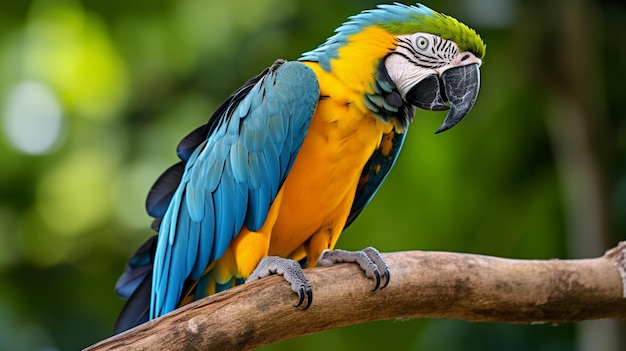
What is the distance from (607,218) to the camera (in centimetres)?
409

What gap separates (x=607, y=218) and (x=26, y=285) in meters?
3.85

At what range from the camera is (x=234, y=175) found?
2848mm

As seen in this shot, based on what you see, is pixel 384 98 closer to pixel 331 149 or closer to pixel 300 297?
pixel 331 149

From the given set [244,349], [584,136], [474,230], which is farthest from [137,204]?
[244,349]

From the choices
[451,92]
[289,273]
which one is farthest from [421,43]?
[289,273]

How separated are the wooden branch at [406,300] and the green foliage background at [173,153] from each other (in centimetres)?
215

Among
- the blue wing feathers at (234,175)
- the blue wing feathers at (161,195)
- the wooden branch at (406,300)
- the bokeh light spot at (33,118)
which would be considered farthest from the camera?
the bokeh light spot at (33,118)

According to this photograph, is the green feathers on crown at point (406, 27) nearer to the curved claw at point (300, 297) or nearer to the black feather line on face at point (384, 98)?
the black feather line on face at point (384, 98)

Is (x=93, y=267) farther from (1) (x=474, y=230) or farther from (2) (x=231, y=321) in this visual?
(2) (x=231, y=321)

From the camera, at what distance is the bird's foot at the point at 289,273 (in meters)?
2.44

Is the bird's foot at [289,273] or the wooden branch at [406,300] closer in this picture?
the wooden branch at [406,300]

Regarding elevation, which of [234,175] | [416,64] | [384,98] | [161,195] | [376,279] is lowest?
[376,279]

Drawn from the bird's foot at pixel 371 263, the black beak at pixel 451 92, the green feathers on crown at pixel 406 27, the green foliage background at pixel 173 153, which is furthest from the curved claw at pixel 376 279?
the green foliage background at pixel 173 153

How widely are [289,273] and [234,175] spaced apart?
0.50 metres
